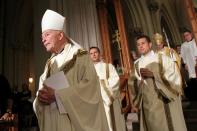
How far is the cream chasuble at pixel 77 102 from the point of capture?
1.85 metres

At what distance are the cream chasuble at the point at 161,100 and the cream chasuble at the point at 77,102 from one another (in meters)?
1.69

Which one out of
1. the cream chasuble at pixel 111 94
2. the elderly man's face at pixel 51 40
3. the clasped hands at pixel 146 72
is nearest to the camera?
the elderly man's face at pixel 51 40

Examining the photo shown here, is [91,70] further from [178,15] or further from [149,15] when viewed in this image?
[178,15]

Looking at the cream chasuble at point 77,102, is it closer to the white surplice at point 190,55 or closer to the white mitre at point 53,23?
the white mitre at point 53,23

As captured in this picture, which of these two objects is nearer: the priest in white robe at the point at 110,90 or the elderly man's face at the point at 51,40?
the elderly man's face at the point at 51,40

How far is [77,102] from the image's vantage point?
187 centimetres

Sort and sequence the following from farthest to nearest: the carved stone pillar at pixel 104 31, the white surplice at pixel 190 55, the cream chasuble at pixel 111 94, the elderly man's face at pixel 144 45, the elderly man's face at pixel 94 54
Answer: the carved stone pillar at pixel 104 31, the white surplice at pixel 190 55, the elderly man's face at pixel 94 54, the cream chasuble at pixel 111 94, the elderly man's face at pixel 144 45

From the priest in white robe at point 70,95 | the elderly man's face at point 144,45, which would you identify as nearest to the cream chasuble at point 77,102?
the priest in white robe at point 70,95

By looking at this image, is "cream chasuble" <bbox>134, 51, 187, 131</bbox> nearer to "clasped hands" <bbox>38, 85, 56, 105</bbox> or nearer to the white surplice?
"clasped hands" <bbox>38, 85, 56, 105</bbox>

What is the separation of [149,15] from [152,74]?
31.8 feet

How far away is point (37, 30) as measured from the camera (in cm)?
557

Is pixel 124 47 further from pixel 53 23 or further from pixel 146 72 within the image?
pixel 53 23

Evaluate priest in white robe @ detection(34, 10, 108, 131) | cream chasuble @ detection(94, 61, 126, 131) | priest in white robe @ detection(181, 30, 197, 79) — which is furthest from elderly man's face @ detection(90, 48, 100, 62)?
priest in white robe @ detection(181, 30, 197, 79)

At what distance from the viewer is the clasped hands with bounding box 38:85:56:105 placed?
1.87 metres
